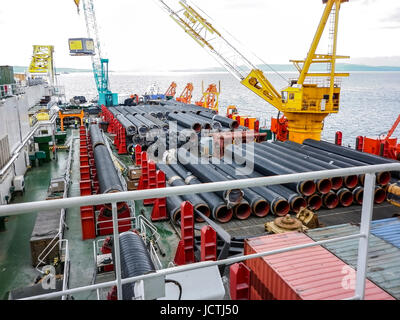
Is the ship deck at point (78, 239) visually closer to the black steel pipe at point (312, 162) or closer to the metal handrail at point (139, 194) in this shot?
the black steel pipe at point (312, 162)

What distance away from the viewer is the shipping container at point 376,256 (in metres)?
5.54

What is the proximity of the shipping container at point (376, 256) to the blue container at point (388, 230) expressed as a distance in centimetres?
15

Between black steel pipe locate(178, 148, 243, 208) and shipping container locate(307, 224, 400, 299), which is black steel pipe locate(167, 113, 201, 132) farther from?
shipping container locate(307, 224, 400, 299)

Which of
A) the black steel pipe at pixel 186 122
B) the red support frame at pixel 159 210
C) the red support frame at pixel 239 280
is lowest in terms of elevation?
the red support frame at pixel 159 210

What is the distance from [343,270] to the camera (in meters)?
6.11

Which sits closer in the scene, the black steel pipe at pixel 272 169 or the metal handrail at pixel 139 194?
the metal handrail at pixel 139 194

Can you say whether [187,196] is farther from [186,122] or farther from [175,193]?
[186,122]

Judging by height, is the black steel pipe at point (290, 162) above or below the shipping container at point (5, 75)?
below

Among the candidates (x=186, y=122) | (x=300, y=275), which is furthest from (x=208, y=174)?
(x=186, y=122)

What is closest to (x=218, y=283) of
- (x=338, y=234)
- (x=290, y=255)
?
(x=290, y=255)

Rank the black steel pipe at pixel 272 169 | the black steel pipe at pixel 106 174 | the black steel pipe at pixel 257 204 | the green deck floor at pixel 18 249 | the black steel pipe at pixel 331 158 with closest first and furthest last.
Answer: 1. the green deck floor at pixel 18 249
2. the black steel pipe at pixel 106 174
3. the black steel pipe at pixel 257 204
4. the black steel pipe at pixel 272 169
5. the black steel pipe at pixel 331 158

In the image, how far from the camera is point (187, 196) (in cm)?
1329

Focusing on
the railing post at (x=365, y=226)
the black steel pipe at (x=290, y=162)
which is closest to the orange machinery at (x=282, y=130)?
the black steel pipe at (x=290, y=162)

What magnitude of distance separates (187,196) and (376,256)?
791 cm
